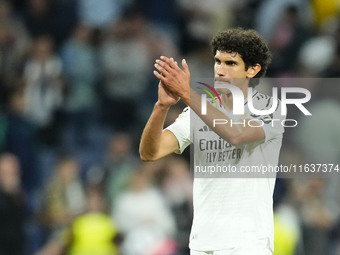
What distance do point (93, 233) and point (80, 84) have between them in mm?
2270

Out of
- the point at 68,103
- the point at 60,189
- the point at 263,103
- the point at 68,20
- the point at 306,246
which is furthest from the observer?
the point at 68,20

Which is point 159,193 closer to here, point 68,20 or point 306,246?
point 306,246

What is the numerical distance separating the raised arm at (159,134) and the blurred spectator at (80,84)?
11.1 feet

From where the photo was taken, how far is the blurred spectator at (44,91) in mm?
6832

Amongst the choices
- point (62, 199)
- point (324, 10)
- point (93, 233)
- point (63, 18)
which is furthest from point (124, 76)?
point (324, 10)

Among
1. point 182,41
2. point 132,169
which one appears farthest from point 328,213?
point 182,41

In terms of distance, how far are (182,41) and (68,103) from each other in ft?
6.09

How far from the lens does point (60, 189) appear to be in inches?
240

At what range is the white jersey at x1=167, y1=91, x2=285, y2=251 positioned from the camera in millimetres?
3248

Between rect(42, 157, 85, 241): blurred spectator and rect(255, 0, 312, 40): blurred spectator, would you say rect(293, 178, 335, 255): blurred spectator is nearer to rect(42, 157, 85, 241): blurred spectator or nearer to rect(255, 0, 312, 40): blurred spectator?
rect(42, 157, 85, 241): blurred spectator

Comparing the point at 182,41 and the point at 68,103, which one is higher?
the point at 182,41

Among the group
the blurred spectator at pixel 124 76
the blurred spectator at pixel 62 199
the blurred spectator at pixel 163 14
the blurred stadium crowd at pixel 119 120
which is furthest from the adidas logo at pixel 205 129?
the blurred spectator at pixel 163 14

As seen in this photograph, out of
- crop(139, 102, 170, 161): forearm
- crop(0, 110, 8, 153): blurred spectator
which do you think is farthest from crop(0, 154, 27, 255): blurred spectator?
crop(139, 102, 170, 161): forearm

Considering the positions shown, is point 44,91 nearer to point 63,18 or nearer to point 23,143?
point 23,143
